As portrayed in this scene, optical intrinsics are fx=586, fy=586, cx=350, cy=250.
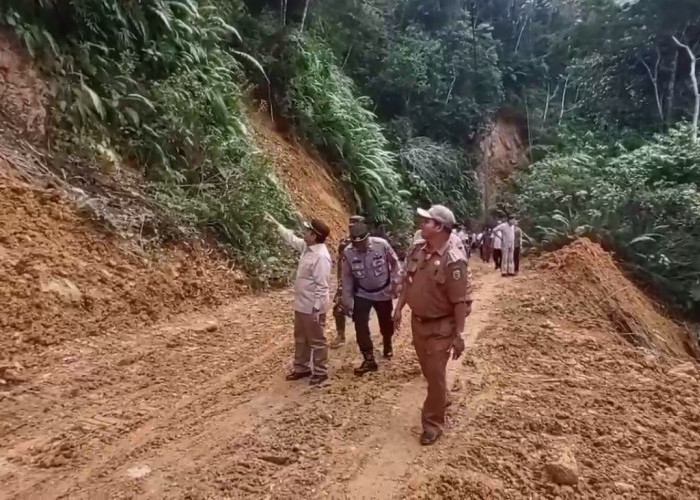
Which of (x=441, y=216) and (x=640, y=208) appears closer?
(x=441, y=216)

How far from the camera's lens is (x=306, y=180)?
1376 cm

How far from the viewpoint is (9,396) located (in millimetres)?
→ 4812

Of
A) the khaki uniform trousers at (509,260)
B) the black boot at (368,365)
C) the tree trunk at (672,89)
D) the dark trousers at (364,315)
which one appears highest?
the tree trunk at (672,89)

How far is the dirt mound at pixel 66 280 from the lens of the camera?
5781mm

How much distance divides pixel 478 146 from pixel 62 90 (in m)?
18.6

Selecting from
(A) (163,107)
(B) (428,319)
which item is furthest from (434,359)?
(A) (163,107)

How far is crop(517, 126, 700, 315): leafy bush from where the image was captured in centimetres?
1202

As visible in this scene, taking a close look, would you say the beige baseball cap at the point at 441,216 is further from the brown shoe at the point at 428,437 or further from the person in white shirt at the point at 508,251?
the person in white shirt at the point at 508,251

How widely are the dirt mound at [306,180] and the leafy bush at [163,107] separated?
1738 mm

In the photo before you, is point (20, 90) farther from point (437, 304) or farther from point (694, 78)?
point (694, 78)

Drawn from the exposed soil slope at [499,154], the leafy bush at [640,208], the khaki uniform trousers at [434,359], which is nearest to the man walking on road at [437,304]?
the khaki uniform trousers at [434,359]

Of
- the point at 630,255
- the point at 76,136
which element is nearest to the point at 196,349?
the point at 76,136

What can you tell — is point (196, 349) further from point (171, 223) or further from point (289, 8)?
point (289, 8)

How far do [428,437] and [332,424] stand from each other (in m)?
0.77
